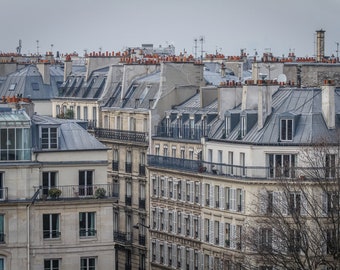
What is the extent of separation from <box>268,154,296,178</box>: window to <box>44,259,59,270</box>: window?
45.6 feet

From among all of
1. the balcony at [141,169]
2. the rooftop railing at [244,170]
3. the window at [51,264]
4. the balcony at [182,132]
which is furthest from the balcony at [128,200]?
the window at [51,264]

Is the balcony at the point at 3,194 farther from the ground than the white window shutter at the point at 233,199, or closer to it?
farther from the ground

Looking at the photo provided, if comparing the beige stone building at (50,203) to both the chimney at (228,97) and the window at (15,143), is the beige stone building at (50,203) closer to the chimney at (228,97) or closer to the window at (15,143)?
the window at (15,143)

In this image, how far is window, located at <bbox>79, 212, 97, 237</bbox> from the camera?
3536 inches

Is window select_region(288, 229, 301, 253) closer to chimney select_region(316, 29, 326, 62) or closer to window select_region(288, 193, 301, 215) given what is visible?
window select_region(288, 193, 301, 215)

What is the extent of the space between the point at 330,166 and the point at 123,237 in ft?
89.7

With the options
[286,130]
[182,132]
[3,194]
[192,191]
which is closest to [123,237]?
[182,132]

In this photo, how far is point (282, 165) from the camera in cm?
9800

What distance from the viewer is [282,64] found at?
113250mm

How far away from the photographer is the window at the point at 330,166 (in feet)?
308

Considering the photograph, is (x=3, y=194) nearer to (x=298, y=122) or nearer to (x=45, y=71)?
(x=298, y=122)

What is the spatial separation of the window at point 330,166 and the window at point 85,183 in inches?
470

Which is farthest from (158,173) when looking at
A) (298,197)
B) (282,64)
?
(298,197)

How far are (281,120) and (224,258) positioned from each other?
8.08 m
